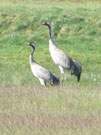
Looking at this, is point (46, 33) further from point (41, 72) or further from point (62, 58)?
point (41, 72)

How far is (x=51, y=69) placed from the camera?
22.5m

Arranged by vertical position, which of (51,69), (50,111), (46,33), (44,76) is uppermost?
(50,111)

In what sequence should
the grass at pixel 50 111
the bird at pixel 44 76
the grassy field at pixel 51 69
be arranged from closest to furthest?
the grass at pixel 50 111 < the grassy field at pixel 51 69 < the bird at pixel 44 76

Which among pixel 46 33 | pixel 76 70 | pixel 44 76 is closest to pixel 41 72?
pixel 44 76

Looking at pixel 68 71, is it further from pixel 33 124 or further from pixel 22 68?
pixel 33 124

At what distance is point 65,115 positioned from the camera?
11992 millimetres

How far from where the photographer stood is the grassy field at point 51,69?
10.8 meters

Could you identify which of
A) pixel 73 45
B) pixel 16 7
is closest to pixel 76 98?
pixel 73 45

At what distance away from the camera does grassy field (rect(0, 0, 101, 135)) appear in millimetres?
10844

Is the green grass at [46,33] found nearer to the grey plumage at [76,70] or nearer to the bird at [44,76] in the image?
the grey plumage at [76,70]

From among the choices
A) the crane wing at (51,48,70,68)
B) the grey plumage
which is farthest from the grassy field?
the crane wing at (51,48,70,68)

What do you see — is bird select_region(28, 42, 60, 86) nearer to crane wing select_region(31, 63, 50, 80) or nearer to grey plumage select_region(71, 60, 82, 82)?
crane wing select_region(31, 63, 50, 80)

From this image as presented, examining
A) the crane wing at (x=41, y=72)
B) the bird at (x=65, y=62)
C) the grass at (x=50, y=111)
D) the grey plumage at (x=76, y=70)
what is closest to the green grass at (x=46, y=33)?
the bird at (x=65, y=62)

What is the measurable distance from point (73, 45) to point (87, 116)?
1690cm
